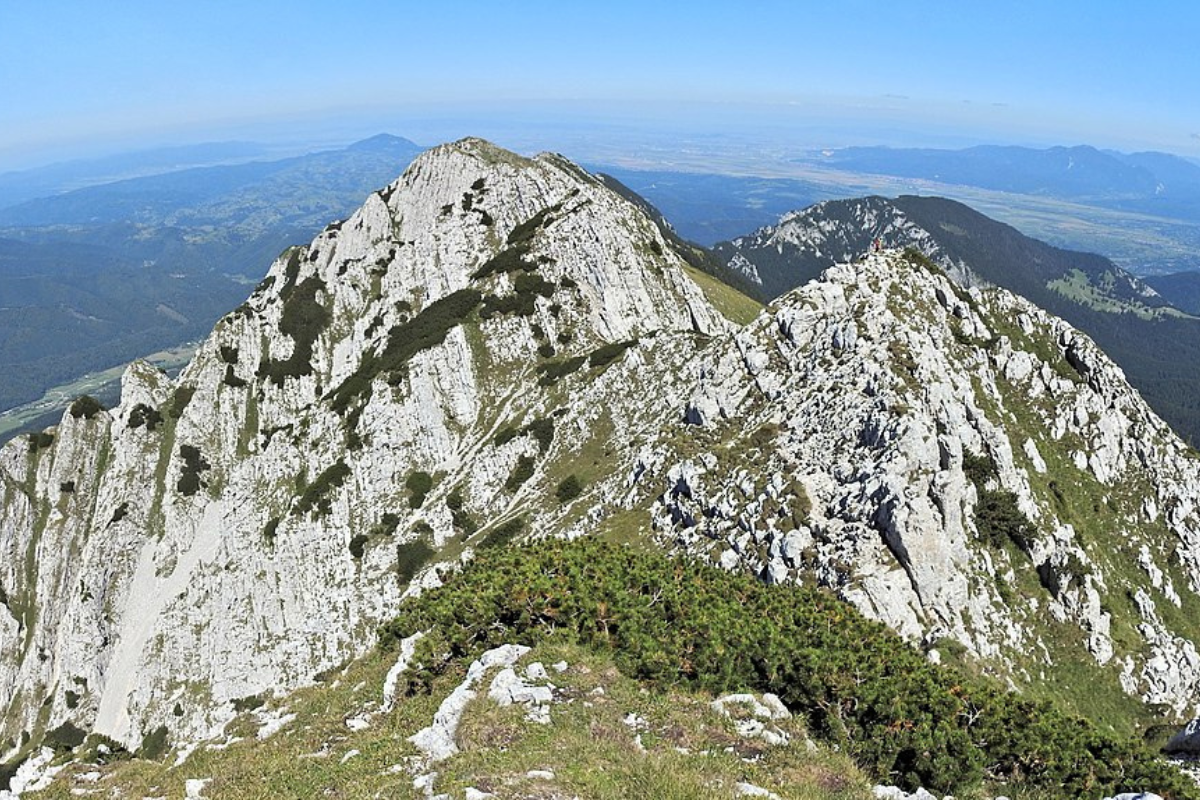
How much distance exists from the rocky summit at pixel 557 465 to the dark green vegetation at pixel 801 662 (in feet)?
53.1

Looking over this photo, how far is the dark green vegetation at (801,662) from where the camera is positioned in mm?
19172

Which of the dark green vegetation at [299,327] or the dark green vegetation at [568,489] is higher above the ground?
the dark green vegetation at [299,327]

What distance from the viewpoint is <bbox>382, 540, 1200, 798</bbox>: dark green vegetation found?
62.9 feet

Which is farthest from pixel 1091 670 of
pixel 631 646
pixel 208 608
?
pixel 208 608

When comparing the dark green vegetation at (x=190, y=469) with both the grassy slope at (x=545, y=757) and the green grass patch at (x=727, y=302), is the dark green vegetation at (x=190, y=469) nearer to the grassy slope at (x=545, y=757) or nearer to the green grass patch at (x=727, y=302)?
the green grass patch at (x=727, y=302)

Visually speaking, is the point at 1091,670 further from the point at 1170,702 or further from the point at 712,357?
the point at 712,357

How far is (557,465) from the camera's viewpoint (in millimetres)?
69000

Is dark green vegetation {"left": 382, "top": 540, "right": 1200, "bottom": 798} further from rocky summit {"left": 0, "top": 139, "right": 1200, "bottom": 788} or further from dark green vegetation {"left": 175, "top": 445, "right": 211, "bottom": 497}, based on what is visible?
dark green vegetation {"left": 175, "top": 445, "right": 211, "bottom": 497}

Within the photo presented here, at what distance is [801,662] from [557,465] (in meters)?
48.3

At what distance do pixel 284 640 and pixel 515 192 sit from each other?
80.8 metres

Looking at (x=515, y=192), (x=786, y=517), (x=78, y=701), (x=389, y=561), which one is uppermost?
(x=515, y=192)

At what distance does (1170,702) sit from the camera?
42594 mm

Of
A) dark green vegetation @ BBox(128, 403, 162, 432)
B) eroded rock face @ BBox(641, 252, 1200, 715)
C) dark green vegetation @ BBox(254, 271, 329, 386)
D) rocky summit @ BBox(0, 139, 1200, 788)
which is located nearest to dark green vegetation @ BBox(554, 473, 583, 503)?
rocky summit @ BBox(0, 139, 1200, 788)

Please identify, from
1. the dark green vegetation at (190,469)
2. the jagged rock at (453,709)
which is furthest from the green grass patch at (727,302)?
the jagged rock at (453,709)
